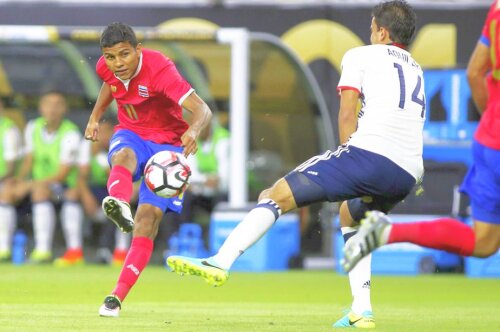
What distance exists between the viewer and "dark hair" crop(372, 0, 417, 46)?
8.80 meters

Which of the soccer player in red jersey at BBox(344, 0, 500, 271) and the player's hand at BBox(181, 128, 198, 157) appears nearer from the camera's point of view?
the soccer player in red jersey at BBox(344, 0, 500, 271)

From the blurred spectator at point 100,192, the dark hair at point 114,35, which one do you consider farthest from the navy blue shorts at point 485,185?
the blurred spectator at point 100,192

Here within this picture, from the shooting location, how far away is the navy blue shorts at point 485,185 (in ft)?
26.3

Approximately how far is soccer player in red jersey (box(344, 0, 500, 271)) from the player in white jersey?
52 cm

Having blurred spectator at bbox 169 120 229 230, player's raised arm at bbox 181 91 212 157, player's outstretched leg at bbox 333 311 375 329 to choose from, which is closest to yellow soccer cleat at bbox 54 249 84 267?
blurred spectator at bbox 169 120 229 230

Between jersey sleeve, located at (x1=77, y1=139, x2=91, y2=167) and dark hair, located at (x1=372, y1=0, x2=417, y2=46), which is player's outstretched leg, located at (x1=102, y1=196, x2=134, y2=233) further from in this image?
jersey sleeve, located at (x1=77, y1=139, x2=91, y2=167)

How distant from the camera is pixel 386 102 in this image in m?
8.75

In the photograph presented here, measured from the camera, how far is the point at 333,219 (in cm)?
1789

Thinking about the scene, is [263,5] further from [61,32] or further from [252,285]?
[252,285]

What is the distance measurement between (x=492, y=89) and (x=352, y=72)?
923 millimetres

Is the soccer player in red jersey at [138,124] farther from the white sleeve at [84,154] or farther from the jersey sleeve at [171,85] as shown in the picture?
the white sleeve at [84,154]

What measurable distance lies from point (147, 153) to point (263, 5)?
922 centimetres

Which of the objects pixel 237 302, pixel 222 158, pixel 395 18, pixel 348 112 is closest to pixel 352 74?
pixel 348 112

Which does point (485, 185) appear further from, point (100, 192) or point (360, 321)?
point (100, 192)
